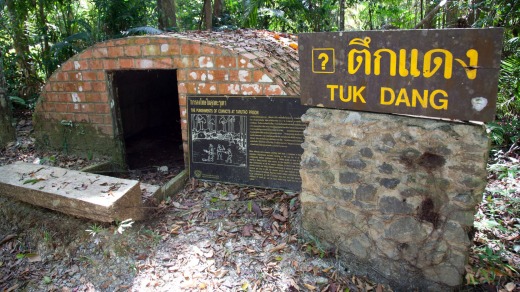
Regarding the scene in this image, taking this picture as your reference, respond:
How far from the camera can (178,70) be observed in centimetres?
440

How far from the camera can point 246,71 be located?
4066 millimetres

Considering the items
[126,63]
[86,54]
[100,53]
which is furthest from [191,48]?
[86,54]

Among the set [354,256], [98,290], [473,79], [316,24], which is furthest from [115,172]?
[316,24]

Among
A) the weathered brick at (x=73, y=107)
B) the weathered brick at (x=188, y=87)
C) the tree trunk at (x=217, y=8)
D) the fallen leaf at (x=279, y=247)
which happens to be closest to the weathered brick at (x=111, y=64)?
the weathered brick at (x=73, y=107)

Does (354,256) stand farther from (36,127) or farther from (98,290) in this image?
(36,127)

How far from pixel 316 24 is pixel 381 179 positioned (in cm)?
808

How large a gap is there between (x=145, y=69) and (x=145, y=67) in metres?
0.06

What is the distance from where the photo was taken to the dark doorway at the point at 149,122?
17.6ft

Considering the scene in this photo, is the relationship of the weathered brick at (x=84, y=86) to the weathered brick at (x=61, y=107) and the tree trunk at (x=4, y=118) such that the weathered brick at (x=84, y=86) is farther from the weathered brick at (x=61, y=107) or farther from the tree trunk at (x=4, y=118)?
the tree trunk at (x=4, y=118)

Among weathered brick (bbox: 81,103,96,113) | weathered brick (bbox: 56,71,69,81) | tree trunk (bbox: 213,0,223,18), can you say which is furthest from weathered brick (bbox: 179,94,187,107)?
tree trunk (bbox: 213,0,223,18)

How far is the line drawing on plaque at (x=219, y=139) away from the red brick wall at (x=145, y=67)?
195 mm

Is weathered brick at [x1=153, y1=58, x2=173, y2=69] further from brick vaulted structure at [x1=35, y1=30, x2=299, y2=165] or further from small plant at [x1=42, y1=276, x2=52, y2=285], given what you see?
small plant at [x1=42, y1=276, x2=52, y2=285]

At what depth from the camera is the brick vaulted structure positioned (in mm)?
4113

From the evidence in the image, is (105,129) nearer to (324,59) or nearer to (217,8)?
(324,59)
